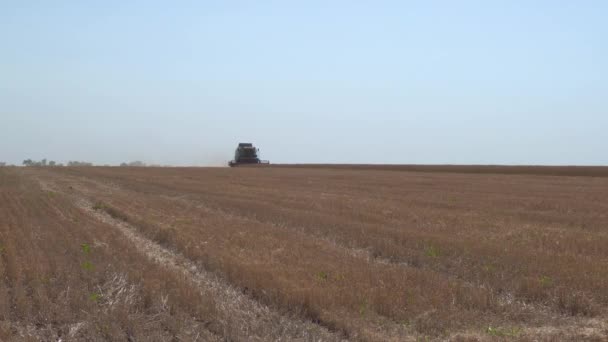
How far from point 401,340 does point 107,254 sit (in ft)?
21.4

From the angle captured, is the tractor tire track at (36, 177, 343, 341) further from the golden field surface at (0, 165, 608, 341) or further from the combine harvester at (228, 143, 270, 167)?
the combine harvester at (228, 143, 270, 167)

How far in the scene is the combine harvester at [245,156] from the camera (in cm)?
7225

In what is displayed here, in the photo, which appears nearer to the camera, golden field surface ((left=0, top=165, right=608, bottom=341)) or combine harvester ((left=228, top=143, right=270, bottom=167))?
golden field surface ((left=0, top=165, right=608, bottom=341))

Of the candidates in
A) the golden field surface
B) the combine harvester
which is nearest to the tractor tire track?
the golden field surface

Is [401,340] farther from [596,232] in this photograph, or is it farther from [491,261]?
[596,232]

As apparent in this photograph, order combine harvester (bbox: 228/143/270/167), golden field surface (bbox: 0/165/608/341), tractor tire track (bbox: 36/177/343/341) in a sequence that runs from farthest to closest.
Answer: combine harvester (bbox: 228/143/270/167)
golden field surface (bbox: 0/165/608/341)
tractor tire track (bbox: 36/177/343/341)

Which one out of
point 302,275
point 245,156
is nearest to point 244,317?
point 302,275

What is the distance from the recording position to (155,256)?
12180 millimetres

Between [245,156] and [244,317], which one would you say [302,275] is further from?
[245,156]

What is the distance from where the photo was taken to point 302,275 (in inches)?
392

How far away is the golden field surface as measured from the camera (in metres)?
7.55

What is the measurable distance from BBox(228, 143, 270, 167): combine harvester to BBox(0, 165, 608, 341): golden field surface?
2069 inches

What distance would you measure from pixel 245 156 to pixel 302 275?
63.5m

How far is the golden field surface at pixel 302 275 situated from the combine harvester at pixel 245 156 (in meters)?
52.6
